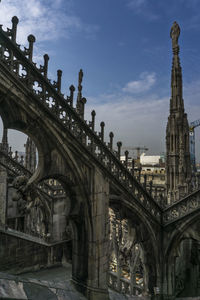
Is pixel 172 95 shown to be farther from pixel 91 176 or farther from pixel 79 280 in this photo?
pixel 79 280

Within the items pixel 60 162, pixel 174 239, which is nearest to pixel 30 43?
pixel 60 162

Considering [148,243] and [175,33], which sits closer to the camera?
[148,243]

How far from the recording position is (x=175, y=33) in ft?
69.7

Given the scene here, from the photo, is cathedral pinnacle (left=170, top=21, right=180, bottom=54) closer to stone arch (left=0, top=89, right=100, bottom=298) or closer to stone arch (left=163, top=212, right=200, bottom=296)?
stone arch (left=163, top=212, right=200, bottom=296)

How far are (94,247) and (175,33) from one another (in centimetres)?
2199

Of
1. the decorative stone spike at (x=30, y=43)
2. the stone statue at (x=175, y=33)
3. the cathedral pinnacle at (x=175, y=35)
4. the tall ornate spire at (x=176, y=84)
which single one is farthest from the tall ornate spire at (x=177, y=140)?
the decorative stone spike at (x=30, y=43)

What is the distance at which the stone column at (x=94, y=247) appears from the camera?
608 cm

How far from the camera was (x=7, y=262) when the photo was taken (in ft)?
34.4

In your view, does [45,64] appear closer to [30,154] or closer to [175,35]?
[30,154]

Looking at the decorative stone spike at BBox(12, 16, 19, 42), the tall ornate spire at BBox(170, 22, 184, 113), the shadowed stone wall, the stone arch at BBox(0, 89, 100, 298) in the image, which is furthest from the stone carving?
the tall ornate spire at BBox(170, 22, 184, 113)

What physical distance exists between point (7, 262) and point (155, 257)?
7056mm

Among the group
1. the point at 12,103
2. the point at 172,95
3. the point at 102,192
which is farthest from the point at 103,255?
the point at 172,95

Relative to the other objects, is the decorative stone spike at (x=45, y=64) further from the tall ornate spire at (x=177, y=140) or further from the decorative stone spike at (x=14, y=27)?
the tall ornate spire at (x=177, y=140)

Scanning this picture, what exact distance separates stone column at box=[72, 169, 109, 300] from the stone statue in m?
19.4
